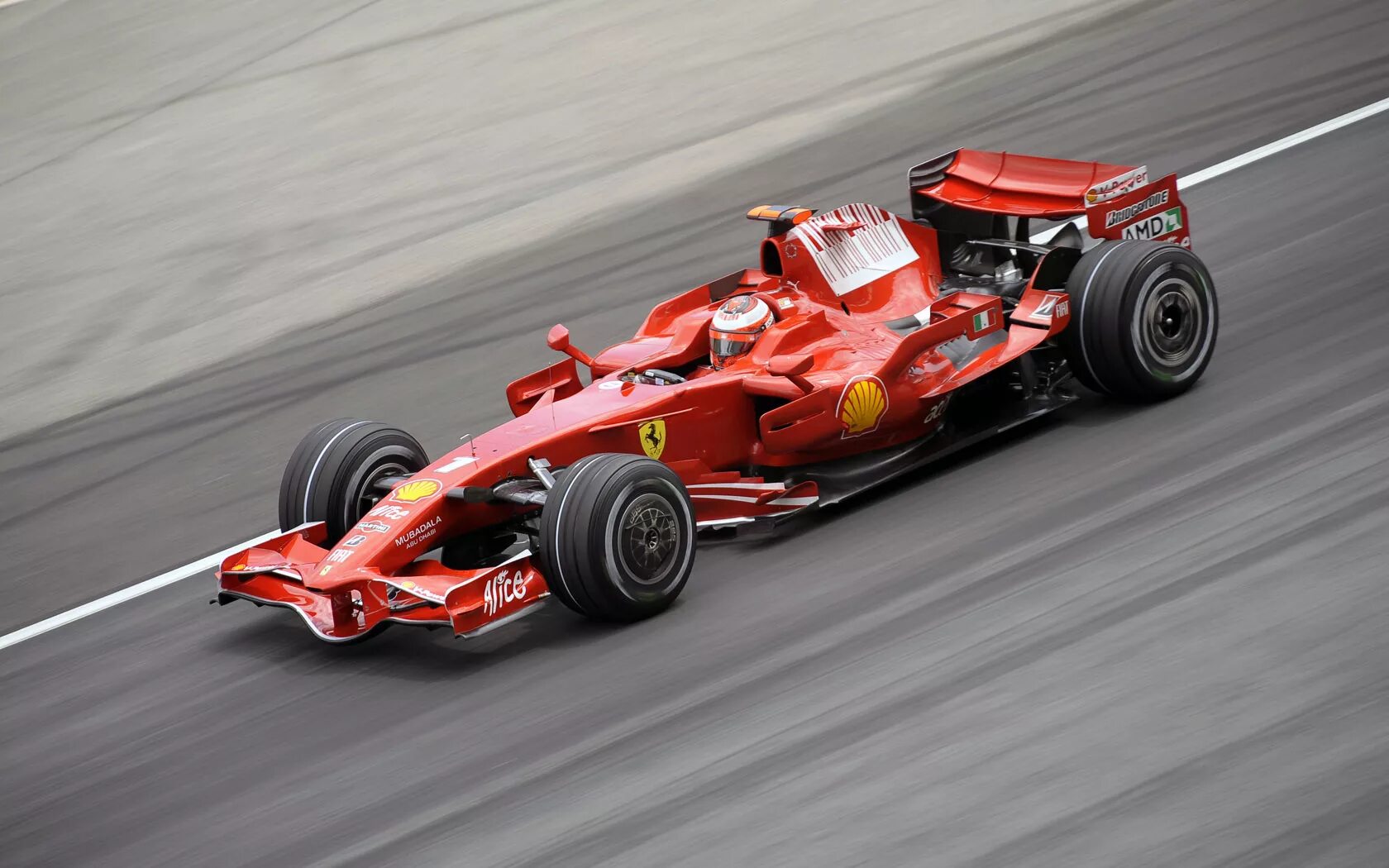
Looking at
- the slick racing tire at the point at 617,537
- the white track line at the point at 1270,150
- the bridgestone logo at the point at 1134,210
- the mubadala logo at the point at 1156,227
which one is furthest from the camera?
the white track line at the point at 1270,150

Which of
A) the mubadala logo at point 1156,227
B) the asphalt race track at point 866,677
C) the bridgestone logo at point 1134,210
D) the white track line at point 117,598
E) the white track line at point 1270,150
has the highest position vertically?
the bridgestone logo at point 1134,210

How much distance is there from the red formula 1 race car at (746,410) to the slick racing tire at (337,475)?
1 cm

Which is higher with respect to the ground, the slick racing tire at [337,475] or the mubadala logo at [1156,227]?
the slick racing tire at [337,475]

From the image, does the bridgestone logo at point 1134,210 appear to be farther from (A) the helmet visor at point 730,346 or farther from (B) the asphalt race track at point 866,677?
(A) the helmet visor at point 730,346

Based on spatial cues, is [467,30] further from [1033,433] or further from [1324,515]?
[1324,515]

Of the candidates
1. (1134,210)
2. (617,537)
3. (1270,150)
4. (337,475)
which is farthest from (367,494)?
(1270,150)

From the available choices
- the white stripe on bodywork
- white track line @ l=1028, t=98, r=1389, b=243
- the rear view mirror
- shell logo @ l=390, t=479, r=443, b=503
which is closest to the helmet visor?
the rear view mirror

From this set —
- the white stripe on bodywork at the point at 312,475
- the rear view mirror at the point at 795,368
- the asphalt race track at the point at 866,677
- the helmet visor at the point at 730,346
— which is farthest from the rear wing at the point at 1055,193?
the white stripe on bodywork at the point at 312,475

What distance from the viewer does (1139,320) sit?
830cm

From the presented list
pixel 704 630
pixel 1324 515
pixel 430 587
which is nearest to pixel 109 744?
pixel 430 587

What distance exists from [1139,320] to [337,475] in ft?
13.1

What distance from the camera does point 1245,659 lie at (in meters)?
6.16

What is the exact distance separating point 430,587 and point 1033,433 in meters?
3.36

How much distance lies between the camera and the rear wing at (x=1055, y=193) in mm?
9008
